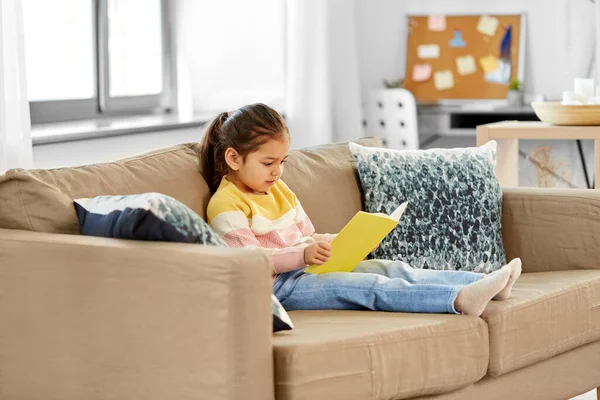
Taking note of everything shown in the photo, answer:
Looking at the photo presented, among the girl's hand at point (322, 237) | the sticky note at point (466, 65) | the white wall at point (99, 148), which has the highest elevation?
the sticky note at point (466, 65)

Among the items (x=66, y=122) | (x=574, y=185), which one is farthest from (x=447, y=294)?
(x=574, y=185)

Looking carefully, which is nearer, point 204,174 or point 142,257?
point 142,257

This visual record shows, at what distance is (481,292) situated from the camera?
221 cm

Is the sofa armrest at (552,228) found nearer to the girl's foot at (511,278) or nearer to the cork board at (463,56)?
the girl's foot at (511,278)

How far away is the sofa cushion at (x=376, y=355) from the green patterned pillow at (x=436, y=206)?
1.66ft

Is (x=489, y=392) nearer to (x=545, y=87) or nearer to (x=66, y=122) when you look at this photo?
(x=66, y=122)

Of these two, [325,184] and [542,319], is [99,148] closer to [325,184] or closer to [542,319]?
[325,184]

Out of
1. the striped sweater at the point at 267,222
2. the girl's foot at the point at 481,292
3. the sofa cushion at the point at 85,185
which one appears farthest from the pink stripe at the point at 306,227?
the girl's foot at the point at 481,292

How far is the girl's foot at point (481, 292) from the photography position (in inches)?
87.0

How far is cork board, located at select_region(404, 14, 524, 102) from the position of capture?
5219 millimetres

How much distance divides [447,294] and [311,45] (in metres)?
2.55

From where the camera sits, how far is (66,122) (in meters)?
4.00

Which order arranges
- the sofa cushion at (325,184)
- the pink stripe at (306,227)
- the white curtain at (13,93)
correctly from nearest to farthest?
the pink stripe at (306,227) → the sofa cushion at (325,184) → the white curtain at (13,93)

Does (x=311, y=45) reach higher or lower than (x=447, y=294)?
higher
